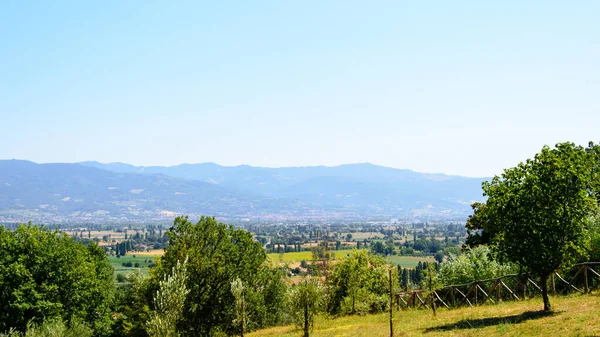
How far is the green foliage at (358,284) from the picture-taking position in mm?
47812

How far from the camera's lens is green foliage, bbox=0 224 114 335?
1591 inches

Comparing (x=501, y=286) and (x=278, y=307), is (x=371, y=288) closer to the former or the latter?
(x=278, y=307)

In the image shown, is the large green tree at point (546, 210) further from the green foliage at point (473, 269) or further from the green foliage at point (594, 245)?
the green foliage at point (473, 269)

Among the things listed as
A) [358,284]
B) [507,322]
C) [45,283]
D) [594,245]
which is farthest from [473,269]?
[45,283]

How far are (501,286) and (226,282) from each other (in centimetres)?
2042

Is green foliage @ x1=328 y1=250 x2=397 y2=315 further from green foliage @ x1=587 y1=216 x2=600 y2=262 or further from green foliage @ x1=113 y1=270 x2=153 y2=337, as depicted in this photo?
green foliage @ x1=113 y1=270 x2=153 y2=337

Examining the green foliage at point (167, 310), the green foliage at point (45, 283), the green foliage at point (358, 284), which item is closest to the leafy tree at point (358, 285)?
the green foliage at point (358, 284)

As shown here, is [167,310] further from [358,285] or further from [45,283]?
[358,285]

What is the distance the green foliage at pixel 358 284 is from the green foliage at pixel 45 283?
23538mm

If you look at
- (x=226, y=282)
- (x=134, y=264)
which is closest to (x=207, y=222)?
(x=226, y=282)

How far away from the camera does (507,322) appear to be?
23594mm

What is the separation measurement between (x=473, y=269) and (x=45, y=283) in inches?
1531

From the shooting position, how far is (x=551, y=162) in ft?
79.7

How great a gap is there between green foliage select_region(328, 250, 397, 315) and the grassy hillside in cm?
1219
